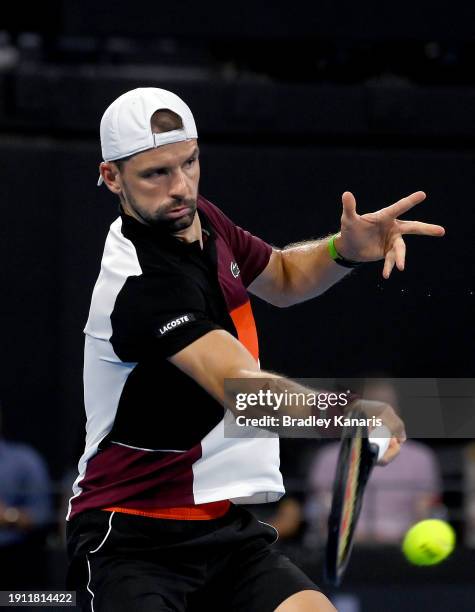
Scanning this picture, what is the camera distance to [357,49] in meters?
4.98

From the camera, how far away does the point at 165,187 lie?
2.92 meters

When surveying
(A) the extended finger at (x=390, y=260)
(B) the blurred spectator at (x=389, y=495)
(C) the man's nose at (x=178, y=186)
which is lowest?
(B) the blurred spectator at (x=389, y=495)

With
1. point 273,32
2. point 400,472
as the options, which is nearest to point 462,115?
point 273,32

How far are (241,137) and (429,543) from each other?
2.03 metres

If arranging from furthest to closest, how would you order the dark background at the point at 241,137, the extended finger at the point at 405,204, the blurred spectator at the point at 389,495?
the blurred spectator at the point at 389,495, the dark background at the point at 241,137, the extended finger at the point at 405,204

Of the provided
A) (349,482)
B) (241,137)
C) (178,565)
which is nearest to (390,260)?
(349,482)

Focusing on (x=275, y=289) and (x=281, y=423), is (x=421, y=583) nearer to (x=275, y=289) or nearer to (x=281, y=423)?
(x=275, y=289)

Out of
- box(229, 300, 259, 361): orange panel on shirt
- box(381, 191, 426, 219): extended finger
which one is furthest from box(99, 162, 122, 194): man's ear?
box(381, 191, 426, 219): extended finger

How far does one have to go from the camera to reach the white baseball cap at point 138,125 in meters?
2.93

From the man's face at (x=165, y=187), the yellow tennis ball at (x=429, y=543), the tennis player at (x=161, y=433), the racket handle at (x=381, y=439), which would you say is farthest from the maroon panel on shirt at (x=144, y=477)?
the yellow tennis ball at (x=429, y=543)

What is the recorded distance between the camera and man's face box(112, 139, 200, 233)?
→ 9.57 ft

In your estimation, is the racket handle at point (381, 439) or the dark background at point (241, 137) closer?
the racket handle at point (381, 439)

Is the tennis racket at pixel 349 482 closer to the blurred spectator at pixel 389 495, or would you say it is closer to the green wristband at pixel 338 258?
the green wristband at pixel 338 258

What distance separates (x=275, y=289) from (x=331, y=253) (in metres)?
0.18
